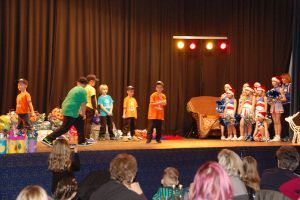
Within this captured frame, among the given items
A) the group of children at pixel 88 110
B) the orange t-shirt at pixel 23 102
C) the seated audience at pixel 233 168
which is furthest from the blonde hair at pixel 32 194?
the orange t-shirt at pixel 23 102

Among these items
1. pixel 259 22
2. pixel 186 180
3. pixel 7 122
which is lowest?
pixel 186 180

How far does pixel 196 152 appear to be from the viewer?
8312mm

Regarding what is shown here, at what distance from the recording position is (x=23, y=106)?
10.2 m

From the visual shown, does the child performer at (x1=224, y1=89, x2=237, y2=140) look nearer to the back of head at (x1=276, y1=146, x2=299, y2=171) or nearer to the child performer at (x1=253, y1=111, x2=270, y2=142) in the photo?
the child performer at (x1=253, y1=111, x2=270, y2=142)

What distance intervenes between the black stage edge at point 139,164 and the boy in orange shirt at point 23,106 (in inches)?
124

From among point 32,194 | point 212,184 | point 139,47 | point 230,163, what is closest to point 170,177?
point 230,163

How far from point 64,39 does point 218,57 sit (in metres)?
4.51

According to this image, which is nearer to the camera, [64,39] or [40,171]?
[40,171]

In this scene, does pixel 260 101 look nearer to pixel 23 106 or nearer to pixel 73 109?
pixel 73 109

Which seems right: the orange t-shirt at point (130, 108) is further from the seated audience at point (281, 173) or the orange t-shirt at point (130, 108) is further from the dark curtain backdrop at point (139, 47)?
the seated audience at point (281, 173)

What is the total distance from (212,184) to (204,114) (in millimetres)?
10142

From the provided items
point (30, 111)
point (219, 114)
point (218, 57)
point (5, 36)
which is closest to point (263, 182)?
point (30, 111)

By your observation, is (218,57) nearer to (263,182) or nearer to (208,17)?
(208,17)

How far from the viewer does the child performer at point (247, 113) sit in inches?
449
